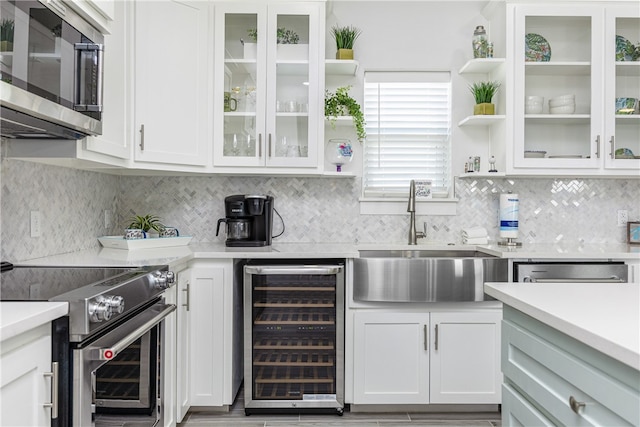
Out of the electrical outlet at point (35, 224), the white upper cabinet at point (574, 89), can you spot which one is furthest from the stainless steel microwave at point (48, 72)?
the white upper cabinet at point (574, 89)

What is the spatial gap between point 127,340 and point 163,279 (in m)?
0.39

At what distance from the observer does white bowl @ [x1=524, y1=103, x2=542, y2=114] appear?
9.56ft

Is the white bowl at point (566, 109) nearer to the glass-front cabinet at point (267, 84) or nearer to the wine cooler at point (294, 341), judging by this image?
the glass-front cabinet at point (267, 84)

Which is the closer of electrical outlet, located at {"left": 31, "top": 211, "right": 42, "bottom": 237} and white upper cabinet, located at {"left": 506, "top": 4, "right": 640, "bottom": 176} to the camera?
electrical outlet, located at {"left": 31, "top": 211, "right": 42, "bottom": 237}

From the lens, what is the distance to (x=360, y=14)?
3.27 m

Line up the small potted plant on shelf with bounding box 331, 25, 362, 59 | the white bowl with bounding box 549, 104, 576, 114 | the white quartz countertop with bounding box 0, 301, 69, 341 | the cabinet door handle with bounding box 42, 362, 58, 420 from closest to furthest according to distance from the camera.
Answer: the white quartz countertop with bounding box 0, 301, 69, 341 → the cabinet door handle with bounding box 42, 362, 58, 420 → the white bowl with bounding box 549, 104, 576, 114 → the small potted plant on shelf with bounding box 331, 25, 362, 59

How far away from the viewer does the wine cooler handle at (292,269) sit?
8.27 feet

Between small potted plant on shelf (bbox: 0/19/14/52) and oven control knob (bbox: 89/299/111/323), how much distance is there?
0.77m

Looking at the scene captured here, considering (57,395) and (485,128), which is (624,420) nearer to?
(57,395)

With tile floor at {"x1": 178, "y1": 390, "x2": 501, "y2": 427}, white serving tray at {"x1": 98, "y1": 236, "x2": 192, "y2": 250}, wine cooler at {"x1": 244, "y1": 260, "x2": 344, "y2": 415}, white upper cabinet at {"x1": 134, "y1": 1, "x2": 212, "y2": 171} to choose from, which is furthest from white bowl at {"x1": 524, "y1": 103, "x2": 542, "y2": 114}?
white serving tray at {"x1": 98, "y1": 236, "x2": 192, "y2": 250}

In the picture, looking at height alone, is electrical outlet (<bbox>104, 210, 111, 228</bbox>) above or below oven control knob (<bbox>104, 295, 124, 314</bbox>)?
above

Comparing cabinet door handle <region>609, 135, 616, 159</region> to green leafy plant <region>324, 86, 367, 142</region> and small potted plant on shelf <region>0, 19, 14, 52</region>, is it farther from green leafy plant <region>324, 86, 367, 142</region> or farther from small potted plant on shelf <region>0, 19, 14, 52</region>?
small potted plant on shelf <region>0, 19, 14, 52</region>

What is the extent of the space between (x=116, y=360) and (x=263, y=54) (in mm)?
1977

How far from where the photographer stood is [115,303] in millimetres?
1411
